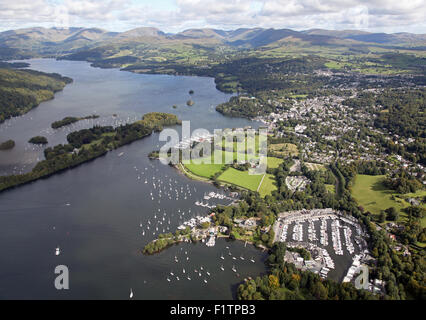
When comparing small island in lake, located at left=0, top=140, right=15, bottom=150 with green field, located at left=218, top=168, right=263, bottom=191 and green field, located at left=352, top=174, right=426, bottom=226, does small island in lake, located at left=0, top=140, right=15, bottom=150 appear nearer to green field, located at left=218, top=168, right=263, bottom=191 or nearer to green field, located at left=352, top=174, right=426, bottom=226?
green field, located at left=218, top=168, right=263, bottom=191

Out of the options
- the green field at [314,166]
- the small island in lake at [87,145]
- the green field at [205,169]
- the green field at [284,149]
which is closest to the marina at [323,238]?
the green field at [314,166]

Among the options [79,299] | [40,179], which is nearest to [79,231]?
[79,299]

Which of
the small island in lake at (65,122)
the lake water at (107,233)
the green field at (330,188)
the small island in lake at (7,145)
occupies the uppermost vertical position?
the small island in lake at (65,122)

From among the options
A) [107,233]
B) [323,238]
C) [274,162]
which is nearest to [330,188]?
[274,162]

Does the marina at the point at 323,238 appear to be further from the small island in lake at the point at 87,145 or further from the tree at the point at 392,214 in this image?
the small island in lake at the point at 87,145

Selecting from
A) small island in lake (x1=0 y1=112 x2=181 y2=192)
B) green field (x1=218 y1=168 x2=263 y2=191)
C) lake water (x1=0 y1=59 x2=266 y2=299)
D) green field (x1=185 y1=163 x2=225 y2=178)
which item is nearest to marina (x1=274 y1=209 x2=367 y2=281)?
lake water (x1=0 y1=59 x2=266 y2=299)

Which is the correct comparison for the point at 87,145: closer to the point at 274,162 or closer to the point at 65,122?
the point at 65,122
